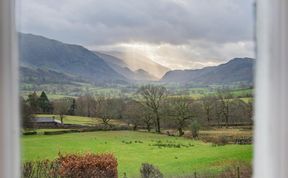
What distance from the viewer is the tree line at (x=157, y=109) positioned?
180 centimetres

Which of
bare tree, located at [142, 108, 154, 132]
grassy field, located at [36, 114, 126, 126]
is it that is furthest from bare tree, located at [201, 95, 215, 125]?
grassy field, located at [36, 114, 126, 126]

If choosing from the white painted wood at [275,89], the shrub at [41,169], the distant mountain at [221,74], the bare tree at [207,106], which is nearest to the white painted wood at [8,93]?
the shrub at [41,169]

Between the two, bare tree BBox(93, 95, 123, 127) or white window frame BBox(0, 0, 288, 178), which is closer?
white window frame BBox(0, 0, 288, 178)

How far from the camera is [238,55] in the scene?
1.79m

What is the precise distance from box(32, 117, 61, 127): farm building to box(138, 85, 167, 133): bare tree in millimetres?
368

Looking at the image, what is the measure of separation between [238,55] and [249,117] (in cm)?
26

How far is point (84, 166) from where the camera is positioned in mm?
1760

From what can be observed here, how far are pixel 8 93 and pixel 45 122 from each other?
9.9 inches

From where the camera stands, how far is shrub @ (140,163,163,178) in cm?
177

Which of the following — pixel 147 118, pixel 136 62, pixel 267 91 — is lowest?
pixel 147 118

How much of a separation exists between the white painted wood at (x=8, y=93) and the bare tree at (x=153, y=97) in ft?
1.68

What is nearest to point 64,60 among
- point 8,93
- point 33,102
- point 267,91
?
point 33,102

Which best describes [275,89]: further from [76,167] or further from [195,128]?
[76,167]

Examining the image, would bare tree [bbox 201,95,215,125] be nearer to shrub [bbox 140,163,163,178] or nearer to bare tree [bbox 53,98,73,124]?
shrub [bbox 140,163,163,178]
